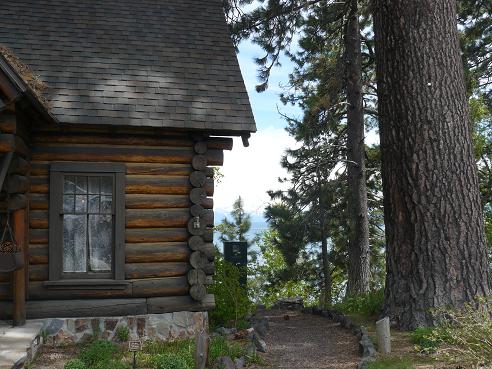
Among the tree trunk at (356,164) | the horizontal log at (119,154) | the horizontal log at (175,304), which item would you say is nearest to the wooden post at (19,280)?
the horizontal log at (119,154)

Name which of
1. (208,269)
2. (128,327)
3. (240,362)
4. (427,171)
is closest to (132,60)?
(208,269)

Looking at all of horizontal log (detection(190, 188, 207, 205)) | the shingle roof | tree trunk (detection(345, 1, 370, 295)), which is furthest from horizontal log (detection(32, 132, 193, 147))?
tree trunk (detection(345, 1, 370, 295))

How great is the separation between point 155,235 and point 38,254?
1.80 m

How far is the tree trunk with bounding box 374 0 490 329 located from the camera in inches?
334

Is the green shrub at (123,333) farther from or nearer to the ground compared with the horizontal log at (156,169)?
nearer to the ground

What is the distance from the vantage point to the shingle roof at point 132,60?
930 cm

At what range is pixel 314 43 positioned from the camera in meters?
15.7

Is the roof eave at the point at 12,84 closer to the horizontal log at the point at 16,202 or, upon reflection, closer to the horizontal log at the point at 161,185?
the horizontal log at the point at 16,202

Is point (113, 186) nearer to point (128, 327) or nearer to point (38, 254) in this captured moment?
point (38, 254)

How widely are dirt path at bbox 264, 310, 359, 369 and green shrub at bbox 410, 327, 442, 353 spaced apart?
2.71ft

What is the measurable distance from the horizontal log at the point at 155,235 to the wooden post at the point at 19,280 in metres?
1.58

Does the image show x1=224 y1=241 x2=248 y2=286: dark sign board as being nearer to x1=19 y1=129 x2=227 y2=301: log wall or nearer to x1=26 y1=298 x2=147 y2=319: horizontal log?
x1=19 y1=129 x2=227 y2=301: log wall

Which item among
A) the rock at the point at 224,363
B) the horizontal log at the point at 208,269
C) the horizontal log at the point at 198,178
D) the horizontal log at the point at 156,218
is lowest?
the rock at the point at 224,363

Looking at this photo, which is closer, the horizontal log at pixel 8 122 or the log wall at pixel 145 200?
the horizontal log at pixel 8 122
